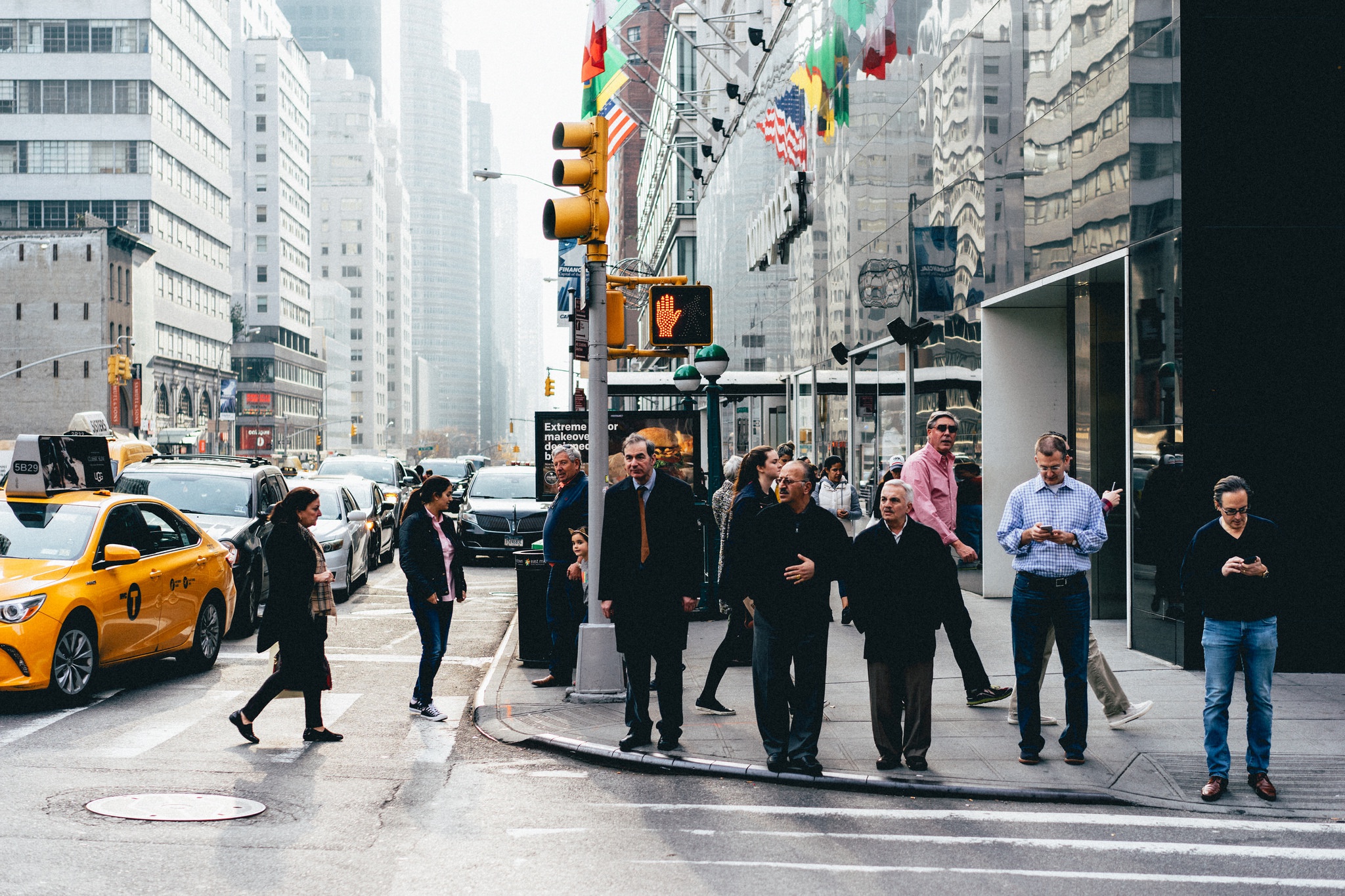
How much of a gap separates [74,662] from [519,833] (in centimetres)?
464

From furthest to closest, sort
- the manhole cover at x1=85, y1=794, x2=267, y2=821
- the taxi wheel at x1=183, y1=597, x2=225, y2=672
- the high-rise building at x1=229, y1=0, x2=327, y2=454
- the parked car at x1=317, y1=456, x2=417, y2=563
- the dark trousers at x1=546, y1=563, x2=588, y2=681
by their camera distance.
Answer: the high-rise building at x1=229, y1=0, x2=327, y2=454 < the parked car at x1=317, y1=456, x2=417, y2=563 < the taxi wheel at x1=183, y1=597, x2=225, y2=672 < the dark trousers at x1=546, y1=563, x2=588, y2=681 < the manhole cover at x1=85, y1=794, x2=267, y2=821

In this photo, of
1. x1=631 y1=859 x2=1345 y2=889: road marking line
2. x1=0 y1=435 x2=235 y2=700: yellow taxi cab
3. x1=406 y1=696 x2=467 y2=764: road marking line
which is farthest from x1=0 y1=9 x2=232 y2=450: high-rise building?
x1=631 y1=859 x2=1345 y2=889: road marking line

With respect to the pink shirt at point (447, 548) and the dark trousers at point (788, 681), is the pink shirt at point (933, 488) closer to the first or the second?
the dark trousers at point (788, 681)

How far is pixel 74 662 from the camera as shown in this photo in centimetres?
906

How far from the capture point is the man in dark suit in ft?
25.8

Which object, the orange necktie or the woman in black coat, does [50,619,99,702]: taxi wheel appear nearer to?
the woman in black coat

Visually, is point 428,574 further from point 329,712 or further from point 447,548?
point 329,712

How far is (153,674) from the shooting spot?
10797 millimetres

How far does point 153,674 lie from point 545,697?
3.60 metres

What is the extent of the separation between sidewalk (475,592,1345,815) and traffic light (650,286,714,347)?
2.79 m

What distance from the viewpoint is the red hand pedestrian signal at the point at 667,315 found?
999 centimetres

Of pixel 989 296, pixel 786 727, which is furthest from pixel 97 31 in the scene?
pixel 786 727

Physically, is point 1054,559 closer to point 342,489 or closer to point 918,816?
point 918,816

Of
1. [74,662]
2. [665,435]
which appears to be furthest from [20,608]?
[665,435]
